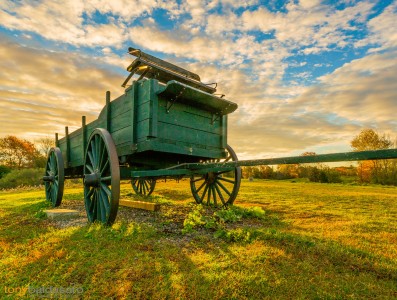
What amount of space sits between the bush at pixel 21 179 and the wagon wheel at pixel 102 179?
67.1ft

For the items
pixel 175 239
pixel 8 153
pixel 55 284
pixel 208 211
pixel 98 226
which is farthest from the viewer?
pixel 8 153

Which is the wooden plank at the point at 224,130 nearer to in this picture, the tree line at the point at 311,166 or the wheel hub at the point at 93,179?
the wheel hub at the point at 93,179

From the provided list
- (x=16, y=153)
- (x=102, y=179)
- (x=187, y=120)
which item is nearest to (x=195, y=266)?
(x=102, y=179)

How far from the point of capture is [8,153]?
3431 centimetres

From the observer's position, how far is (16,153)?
3497cm

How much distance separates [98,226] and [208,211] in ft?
9.11

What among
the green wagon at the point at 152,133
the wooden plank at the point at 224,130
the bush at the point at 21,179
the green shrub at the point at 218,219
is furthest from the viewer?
the bush at the point at 21,179

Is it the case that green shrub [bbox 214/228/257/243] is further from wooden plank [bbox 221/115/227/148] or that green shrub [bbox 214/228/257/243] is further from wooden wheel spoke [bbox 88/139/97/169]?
wooden wheel spoke [bbox 88/139/97/169]

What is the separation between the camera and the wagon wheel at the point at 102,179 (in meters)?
3.76

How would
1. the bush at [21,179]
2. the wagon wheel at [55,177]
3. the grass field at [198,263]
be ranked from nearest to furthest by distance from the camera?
the grass field at [198,263], the wagon wheel at [55,177], the bush at [21,179]

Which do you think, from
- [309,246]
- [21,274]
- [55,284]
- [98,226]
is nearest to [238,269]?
[309,246]

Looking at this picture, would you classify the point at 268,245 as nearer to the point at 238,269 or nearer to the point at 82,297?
the point at 238,269

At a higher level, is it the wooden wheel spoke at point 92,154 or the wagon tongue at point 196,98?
the wagon tongue at point 196,98

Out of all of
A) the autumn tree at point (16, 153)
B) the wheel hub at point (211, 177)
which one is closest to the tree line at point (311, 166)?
the autumn tree at point (16, 153)
